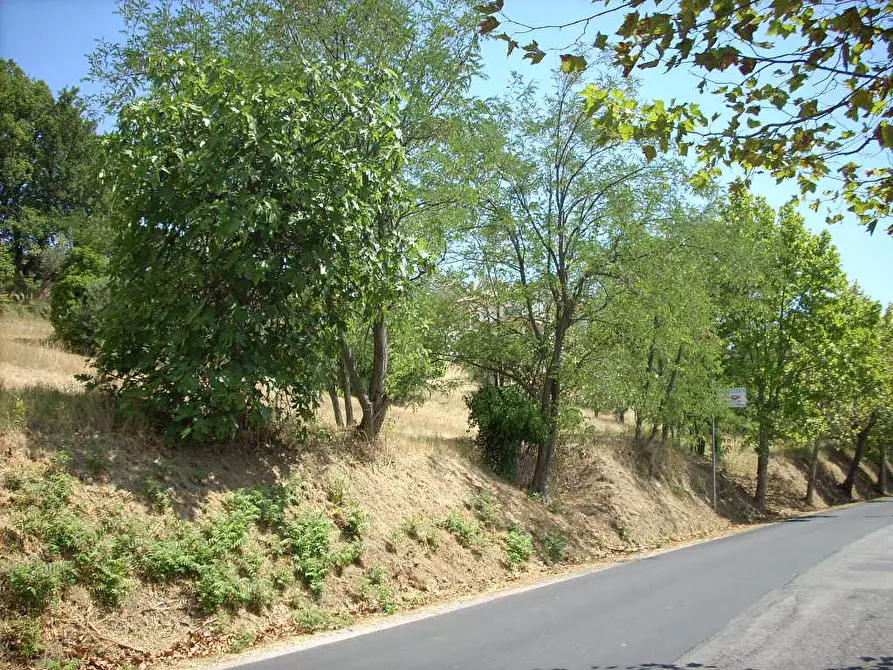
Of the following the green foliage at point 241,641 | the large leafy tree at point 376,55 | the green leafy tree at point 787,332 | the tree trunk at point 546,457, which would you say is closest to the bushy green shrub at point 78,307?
the large leafy tree at point 376,55

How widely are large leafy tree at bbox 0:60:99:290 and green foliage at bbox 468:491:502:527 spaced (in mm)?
29386

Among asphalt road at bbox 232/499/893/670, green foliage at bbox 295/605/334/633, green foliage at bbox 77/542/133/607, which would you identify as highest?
green foliage at bbox 77/542/133/607

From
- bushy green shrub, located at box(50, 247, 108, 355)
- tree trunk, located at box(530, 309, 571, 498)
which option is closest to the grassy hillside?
tree trunk, located at box(530, 309, 571, 498)

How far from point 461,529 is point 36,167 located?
34783mm

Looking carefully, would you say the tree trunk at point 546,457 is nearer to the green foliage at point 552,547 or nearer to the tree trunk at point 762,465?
the green foliage at point 552,547

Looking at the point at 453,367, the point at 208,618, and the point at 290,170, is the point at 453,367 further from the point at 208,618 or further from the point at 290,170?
the point at 208,618

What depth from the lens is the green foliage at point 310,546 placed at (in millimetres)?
8969

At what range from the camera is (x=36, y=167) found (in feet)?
121

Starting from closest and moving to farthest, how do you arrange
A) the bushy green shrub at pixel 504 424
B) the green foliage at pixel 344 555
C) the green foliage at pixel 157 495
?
the green foliage at pixel 157 495 → the green foliage at pixel 344 555 → the bushy green shrub at pixel 504 424

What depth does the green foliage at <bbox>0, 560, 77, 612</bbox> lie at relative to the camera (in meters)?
6.20

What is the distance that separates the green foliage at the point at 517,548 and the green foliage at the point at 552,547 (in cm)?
38

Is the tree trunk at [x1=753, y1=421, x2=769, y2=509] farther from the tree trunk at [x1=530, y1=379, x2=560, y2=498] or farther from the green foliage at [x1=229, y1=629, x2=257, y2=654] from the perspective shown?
the green foliage at [x1=229, y1=629, x2=257, y2=654]

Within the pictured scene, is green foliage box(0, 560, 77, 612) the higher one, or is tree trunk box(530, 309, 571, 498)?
tree trunk box(530, 309, 571, 498)

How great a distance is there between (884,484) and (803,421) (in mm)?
23978
